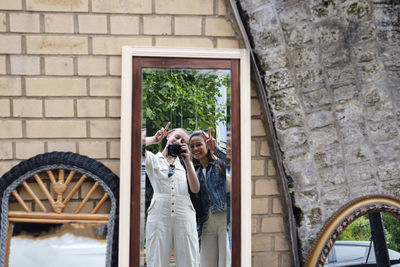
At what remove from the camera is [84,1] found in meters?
2.06

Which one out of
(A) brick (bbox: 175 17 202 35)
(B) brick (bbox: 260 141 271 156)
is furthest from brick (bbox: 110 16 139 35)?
(B) brick (bbox: 260 141 271 156)

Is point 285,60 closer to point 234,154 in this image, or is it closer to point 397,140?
point 234,154

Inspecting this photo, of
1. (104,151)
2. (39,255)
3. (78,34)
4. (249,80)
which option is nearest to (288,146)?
(249,80)

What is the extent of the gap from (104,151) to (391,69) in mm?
1778

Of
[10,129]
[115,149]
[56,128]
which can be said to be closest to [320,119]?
[115,149]

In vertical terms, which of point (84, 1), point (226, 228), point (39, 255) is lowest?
point (39, 255)

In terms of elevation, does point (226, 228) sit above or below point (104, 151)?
below

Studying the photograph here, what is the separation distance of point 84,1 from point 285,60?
1210mm

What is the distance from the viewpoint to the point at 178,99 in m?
2.07

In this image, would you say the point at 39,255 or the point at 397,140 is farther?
the point at 397,140

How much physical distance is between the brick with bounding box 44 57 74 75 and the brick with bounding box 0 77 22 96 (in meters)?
0.18

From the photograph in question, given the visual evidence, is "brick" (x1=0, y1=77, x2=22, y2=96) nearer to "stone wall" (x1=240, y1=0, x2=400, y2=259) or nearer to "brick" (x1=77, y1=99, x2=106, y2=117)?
"brick" (x1=77, y1=99, x2=106, y2=117)

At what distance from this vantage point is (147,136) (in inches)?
81.6

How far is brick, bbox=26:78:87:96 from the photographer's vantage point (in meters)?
2.06
